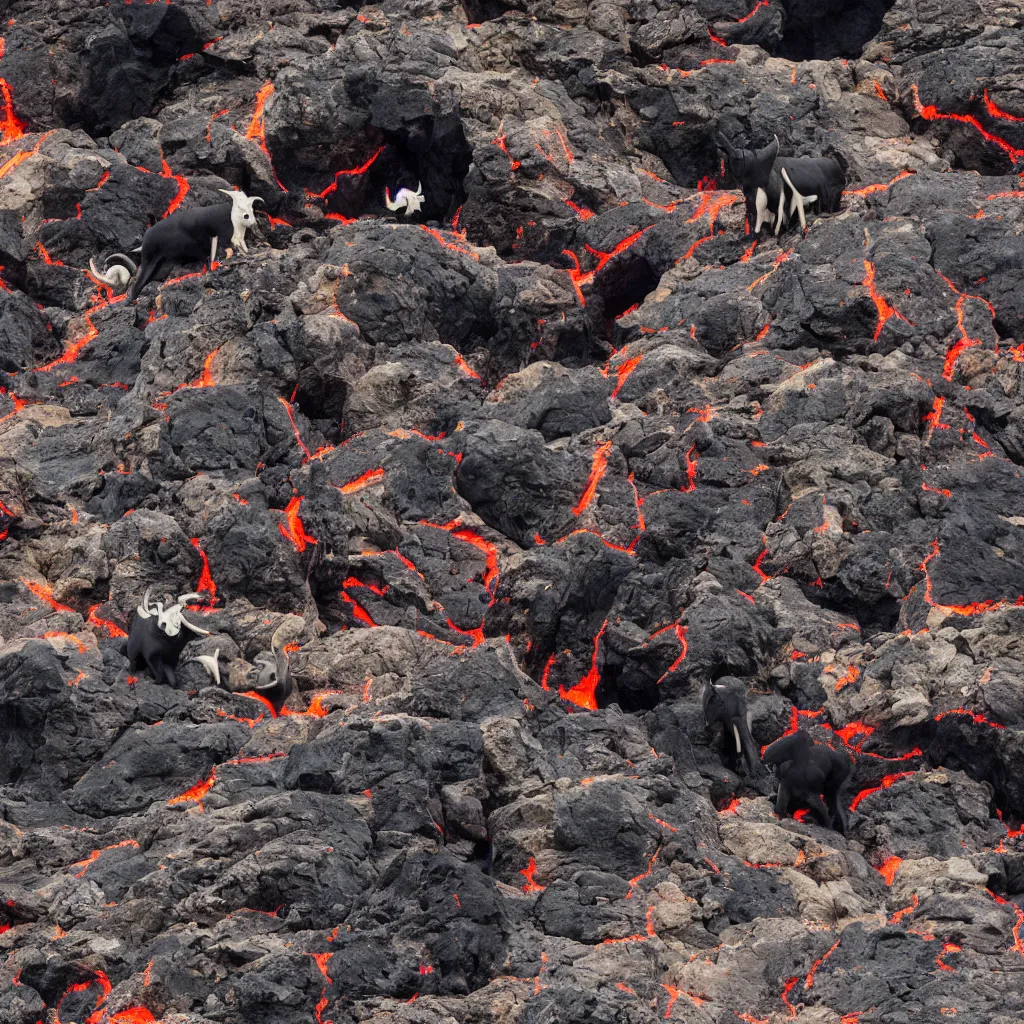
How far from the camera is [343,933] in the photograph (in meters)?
21.7

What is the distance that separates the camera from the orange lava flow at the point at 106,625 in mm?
31172

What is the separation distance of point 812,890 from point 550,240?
66.4ft

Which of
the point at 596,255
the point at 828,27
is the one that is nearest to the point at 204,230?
the point at 596,255

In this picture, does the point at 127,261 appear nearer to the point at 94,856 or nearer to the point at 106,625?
the point at 106,625

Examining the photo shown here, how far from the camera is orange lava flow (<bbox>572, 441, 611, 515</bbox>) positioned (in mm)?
32688

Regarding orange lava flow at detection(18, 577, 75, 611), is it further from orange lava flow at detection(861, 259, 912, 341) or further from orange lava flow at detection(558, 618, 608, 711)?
orange lava flow at detection(861, 259, 912, 341)

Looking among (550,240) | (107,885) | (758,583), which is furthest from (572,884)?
(550,240)

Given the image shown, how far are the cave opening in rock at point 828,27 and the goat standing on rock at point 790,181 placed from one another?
11.1 meters

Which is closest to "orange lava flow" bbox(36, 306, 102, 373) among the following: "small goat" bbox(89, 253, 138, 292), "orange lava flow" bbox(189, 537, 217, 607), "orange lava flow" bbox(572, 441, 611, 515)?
"small goat" bbox(89, 253, 138, 292)

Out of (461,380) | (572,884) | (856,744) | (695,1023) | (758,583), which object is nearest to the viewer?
(695,1023)

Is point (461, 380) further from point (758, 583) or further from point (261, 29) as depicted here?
point (261, 29)

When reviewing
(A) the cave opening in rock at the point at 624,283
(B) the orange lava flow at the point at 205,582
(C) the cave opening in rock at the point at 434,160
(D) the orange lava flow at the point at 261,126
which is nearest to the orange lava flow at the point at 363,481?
(B) the orange lava flow at the point at 205,582

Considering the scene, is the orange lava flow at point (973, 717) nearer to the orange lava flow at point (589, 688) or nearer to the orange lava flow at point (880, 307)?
the orange lava flow at point (589, 688)

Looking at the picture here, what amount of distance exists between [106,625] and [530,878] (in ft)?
35.8
